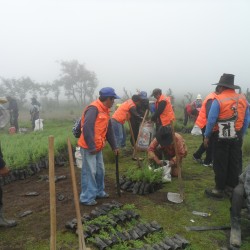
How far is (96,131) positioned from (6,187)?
2.91m

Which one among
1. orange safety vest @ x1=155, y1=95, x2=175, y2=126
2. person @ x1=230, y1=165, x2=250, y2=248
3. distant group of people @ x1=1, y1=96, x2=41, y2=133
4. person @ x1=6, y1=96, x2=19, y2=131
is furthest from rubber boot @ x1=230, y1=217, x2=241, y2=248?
person @ x1=6, y1=96, x2=19, y2=131

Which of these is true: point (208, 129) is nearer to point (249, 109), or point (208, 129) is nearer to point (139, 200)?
point (249, 109)

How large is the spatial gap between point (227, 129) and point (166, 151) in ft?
6.00

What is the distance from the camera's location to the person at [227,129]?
18.1 ft

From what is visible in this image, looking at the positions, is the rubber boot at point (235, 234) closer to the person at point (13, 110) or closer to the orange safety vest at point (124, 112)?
the orange safety vest at point (124, 112)

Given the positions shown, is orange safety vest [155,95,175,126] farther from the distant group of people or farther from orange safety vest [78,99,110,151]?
the distant group of people

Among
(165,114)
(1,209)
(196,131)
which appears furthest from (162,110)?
(196,131)

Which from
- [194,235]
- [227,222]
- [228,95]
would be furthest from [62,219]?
[228,95]

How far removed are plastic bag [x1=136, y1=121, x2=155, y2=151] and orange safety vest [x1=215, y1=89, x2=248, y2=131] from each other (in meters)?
3.36

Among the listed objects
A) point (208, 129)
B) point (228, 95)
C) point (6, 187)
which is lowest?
point (6, 187)

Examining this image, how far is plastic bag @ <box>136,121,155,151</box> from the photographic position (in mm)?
8789

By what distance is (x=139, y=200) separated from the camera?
5.73m

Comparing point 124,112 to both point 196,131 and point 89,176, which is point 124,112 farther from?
point 196,131

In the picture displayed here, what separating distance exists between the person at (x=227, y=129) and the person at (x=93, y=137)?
67.4 inches
